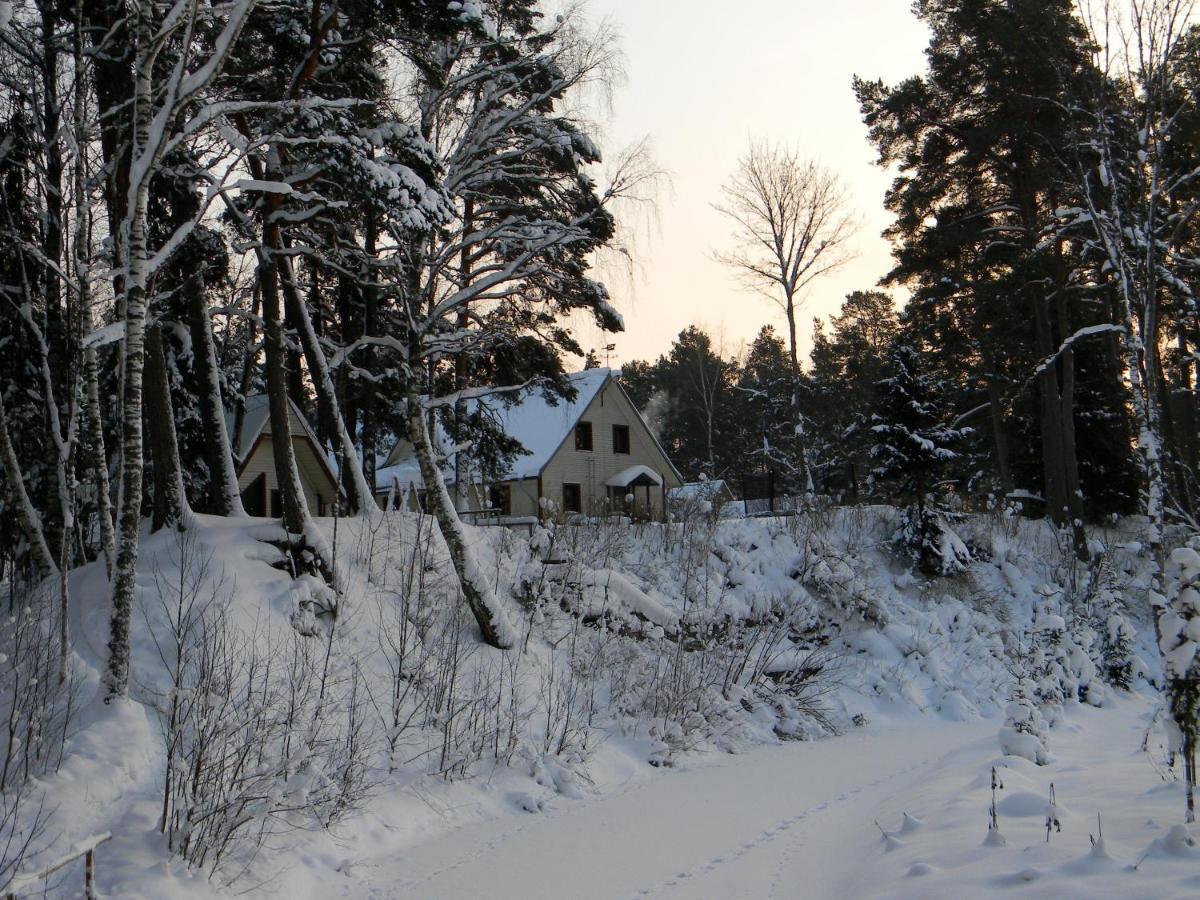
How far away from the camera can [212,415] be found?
12555mm

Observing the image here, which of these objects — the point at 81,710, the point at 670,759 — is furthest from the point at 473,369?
the point at 81,710

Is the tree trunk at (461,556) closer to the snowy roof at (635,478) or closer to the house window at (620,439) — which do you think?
the snowy roof at (635,478)

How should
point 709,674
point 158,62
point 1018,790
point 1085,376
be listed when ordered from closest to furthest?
point 1018,790 → point 158,62 → point 709,674 → point 1085,376

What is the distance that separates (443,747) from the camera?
344 inches

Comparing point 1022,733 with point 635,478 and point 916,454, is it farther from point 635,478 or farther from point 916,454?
point 635,478

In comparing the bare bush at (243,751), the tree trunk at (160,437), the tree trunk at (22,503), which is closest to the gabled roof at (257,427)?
the tree trunk at (160,437)

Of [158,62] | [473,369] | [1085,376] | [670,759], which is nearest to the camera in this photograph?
[670,759]

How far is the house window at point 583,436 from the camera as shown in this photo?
33.4 meters

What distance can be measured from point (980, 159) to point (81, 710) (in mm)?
21653

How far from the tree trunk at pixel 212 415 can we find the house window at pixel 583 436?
20.9 meters

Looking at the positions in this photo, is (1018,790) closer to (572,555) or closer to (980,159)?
(572,555)

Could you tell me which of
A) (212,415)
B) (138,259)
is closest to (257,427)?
(212,415)

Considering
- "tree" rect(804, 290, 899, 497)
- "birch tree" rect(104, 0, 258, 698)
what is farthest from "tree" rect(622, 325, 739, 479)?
"birch tree" rect(104, 0, 258, 698)

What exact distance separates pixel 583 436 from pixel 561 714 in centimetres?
2361
